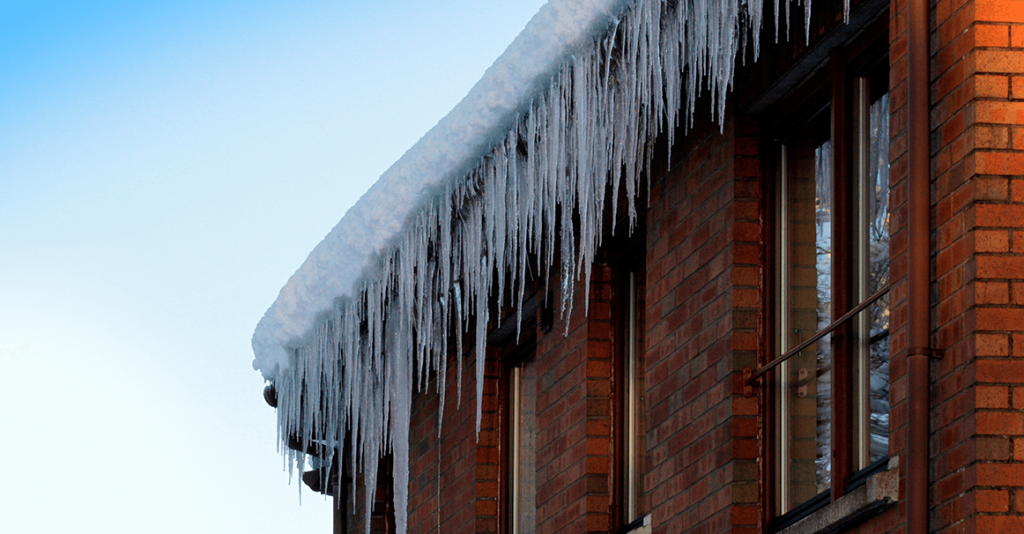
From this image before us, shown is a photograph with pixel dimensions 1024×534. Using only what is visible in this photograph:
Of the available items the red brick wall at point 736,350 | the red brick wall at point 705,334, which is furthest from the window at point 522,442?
the red brick wall at point 705,334

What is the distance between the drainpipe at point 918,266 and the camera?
5242 mm

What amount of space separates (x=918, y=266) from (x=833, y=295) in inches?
Result: 41.2

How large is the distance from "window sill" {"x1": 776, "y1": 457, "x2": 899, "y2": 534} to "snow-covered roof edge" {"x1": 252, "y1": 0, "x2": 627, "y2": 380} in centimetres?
212

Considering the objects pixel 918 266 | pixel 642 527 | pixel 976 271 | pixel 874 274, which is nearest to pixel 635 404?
pixel 642 527

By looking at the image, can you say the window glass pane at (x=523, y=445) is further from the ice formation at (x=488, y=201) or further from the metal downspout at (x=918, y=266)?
the metal downspout at (x=918, y=266)

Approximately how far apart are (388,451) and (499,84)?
205 inches

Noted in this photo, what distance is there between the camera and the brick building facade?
204 inches

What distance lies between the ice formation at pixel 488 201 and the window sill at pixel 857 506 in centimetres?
154

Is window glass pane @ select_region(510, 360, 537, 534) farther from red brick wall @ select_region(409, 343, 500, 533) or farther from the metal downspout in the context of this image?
the metal downspout

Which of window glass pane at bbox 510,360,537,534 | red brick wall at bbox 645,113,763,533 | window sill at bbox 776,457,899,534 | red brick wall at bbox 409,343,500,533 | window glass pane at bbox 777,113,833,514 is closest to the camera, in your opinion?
window sill at bbox 776,457,899,534

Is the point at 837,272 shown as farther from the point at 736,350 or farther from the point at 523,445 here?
the point at 523,445

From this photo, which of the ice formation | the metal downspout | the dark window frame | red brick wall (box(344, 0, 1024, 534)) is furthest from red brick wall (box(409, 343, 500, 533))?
the metal downspout

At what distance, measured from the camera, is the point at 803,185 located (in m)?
6.99

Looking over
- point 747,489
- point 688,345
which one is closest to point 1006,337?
point 747,489
